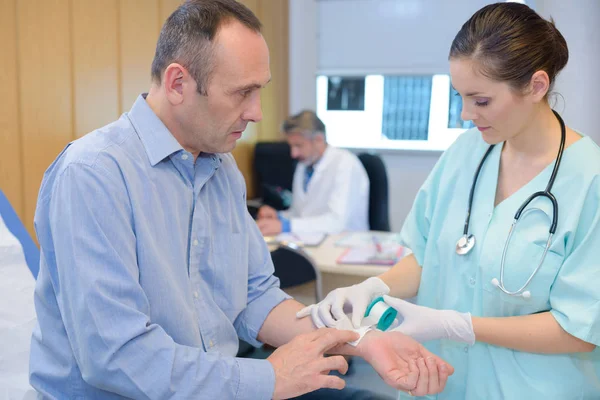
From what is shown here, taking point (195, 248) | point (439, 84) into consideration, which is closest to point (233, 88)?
point (195, 248)

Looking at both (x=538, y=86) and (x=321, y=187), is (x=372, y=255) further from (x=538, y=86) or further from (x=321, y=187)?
(x=538, y=86)

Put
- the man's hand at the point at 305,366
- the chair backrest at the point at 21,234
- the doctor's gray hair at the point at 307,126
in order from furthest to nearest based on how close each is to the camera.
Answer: the doctor's gray hair at the point at 307,126, the chair backrest at the point at 21,234, the man's hand at the point at 305,366

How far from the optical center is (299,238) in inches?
122

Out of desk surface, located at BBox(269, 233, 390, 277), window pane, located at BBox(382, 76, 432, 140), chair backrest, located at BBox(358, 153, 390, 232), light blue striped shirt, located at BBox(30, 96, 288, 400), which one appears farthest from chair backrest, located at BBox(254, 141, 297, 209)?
light blue striped shirt, located at BBox(30, 96, 288, 400)

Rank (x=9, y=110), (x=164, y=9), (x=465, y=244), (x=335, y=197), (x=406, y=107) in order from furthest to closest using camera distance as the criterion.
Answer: (x=406, y=107)
(x=335, y=197)
(x=164, y=9)
(x=9, y=110)
(x=465, y=244)

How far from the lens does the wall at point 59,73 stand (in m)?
2.39

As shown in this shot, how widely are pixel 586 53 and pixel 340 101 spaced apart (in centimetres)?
254

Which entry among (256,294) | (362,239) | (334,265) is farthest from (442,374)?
(362,239)

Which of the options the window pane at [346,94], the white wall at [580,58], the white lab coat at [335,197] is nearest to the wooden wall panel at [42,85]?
the white lab coat at [335,197]

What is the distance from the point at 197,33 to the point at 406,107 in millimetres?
3917

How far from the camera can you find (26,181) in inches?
98.8

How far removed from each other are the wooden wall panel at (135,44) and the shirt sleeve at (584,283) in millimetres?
2392

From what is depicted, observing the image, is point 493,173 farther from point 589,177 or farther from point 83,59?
point 83,59

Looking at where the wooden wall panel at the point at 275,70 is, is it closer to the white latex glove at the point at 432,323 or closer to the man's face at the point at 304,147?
the man's face at the point at 304,147
